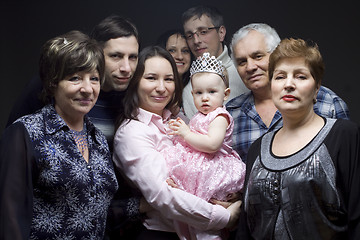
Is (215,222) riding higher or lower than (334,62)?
lower

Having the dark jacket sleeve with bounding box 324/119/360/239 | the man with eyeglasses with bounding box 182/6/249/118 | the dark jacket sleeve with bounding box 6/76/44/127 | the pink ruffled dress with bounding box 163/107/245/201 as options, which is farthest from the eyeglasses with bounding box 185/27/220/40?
the dark jacket sleeve with bounding box 324/119/360/239

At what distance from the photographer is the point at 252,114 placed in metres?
2.85

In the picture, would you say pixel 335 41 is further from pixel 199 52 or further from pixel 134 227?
pixel 134 227

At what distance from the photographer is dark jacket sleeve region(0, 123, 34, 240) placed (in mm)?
1939

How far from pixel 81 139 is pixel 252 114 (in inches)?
41.3

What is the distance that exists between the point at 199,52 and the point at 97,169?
1531 millimetres

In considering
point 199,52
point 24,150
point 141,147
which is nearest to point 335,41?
point 199,52

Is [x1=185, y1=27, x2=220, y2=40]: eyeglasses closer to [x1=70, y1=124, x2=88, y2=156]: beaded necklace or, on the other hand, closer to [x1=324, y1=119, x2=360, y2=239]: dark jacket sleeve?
[x1=70, y1=124, x2=88, y2=156]: beaded necklace

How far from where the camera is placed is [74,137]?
2.22 meters

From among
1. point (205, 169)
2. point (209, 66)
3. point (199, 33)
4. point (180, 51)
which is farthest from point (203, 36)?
point (205, 169)

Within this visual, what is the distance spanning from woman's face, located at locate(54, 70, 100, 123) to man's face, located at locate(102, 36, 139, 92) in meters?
0.57

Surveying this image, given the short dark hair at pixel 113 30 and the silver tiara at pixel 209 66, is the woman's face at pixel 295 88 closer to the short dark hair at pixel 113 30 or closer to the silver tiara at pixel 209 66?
the silver tiara at pixel 209 66

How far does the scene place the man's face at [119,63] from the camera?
9.24ft

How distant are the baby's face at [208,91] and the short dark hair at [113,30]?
1.83 feet
